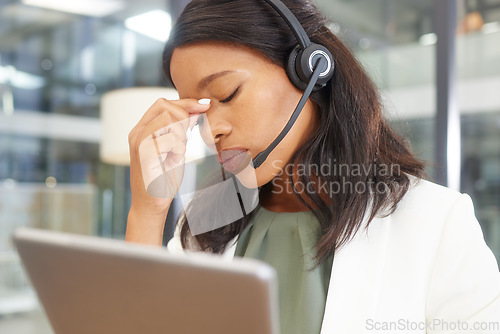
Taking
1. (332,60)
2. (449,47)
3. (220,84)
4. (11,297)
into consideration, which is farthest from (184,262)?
(11,297)

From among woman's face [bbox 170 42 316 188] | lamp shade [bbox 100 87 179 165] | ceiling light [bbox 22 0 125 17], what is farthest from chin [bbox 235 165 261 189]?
ceiling light [bbox 22 0 125 17]

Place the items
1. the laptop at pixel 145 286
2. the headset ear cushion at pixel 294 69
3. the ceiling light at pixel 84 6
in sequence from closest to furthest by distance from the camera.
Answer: the laptop at pixel 145 286, the headset ear cushion at pixel 294 69, the ceiling light at pixel 84 6

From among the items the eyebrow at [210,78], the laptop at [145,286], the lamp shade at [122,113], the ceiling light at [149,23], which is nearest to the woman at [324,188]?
the eyebrow at [210,78]

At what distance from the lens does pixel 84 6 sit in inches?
99.0

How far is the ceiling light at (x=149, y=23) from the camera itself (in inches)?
100

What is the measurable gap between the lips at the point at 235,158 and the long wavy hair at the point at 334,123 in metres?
0.11

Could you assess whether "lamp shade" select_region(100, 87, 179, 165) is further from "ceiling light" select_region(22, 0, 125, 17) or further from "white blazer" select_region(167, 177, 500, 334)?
"white blazer" select_region(167, 177, 500, 334)

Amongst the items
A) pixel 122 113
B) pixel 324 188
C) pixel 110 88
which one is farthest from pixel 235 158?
pixel 110 88

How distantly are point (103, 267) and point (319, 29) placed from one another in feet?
2.20

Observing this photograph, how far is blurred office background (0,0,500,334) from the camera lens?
2002 millimetres

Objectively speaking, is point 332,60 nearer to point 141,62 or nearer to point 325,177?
point 325,177

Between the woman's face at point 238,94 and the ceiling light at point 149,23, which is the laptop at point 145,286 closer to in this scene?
the woman's face at point 238,94

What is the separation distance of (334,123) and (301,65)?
0.46ft

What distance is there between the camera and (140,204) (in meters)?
0.78
